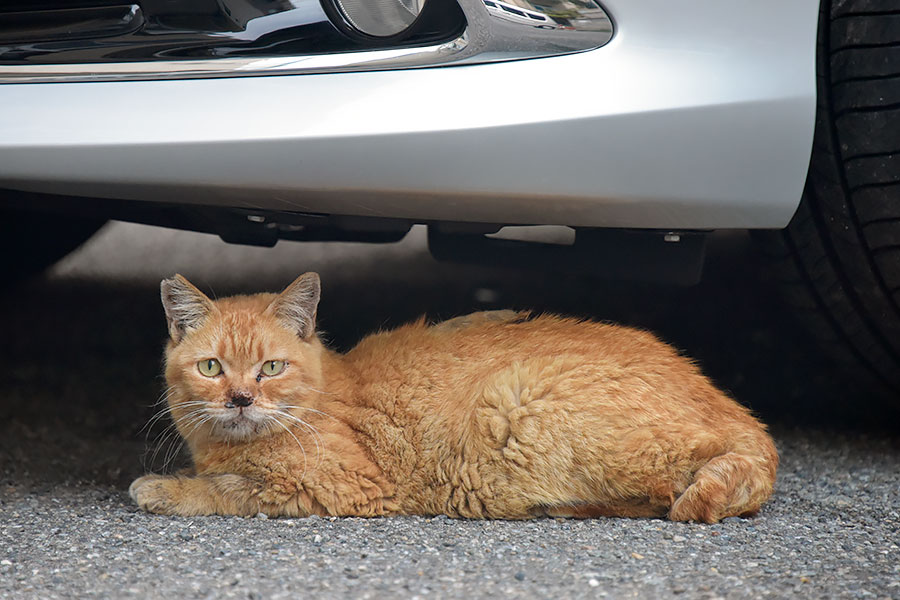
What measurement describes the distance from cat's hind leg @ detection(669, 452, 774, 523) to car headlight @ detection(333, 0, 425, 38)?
132 cm

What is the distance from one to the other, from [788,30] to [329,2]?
3.61 ft

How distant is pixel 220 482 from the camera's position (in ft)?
7.96

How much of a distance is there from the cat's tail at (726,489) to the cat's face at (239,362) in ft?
3.46

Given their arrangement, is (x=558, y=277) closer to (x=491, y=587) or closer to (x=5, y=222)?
(x=5, y=222)

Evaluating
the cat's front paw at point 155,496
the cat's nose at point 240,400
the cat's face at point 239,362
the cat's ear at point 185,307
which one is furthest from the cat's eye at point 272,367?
the cat's front paw at point 155,496

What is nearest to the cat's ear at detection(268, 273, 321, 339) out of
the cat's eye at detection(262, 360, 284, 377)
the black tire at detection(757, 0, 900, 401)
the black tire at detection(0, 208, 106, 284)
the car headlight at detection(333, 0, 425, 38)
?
the cat's eye at detection(262, 360, 284, 377)

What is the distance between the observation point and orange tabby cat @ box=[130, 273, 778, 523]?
7.54 feet

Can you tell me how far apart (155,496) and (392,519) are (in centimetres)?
63

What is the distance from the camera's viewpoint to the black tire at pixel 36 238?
3439 mm

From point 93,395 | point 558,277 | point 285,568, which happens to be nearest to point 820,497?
point 285,568

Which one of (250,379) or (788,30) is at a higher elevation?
(788,30)

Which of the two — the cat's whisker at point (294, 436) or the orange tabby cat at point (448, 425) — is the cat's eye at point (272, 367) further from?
the cat's whisker at point (294, 436)

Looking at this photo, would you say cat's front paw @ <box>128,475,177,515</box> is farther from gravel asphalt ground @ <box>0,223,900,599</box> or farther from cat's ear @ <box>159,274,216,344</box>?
cat's ear @ <box>159,274,216,344</box>

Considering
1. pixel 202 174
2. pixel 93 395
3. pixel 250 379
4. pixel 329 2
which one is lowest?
pixel 93 395
